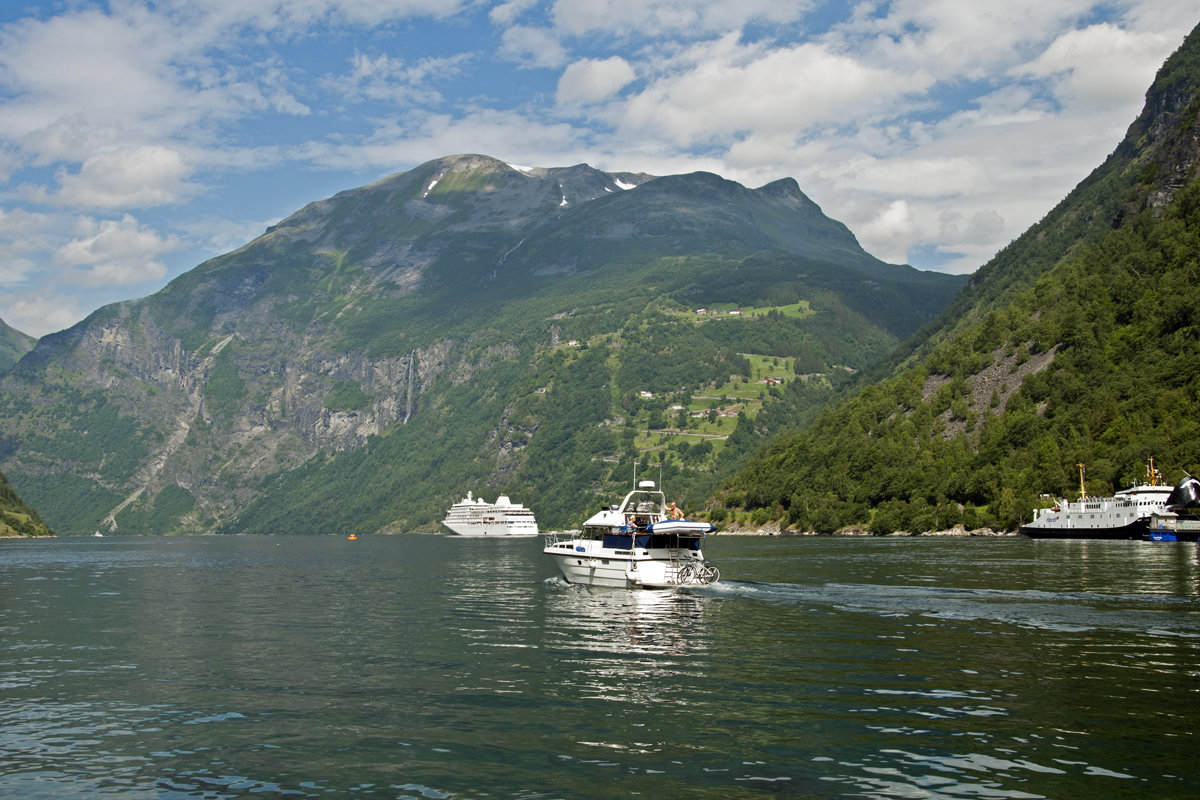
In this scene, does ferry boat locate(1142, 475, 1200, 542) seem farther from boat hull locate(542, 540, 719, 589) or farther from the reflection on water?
the reflection on water

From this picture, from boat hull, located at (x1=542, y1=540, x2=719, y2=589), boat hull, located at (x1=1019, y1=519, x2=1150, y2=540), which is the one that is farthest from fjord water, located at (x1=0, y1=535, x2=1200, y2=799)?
boat hull, located at (x1=1019, y1=519, x2=1150, y2=540)

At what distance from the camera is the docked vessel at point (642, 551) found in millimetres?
77625

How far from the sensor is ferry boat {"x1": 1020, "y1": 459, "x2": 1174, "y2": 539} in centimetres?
14862

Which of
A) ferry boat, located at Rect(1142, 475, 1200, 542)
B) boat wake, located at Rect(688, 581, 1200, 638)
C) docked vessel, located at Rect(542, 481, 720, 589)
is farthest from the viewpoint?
ferry boat, located at Rect(1142, 475, 1200, 542)

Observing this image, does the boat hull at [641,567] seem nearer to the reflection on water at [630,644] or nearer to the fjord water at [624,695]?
the reflection on water at [630,644]

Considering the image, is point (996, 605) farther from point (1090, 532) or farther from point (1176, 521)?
point (1090, 532)

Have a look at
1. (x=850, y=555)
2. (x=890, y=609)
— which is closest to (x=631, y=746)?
(x=890, y=609)

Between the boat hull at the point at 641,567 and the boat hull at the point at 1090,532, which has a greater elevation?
the boat hull at the point at 641,567

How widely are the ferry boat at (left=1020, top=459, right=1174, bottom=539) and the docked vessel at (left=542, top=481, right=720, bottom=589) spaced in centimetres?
10194

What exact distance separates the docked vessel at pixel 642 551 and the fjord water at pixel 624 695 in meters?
4.68

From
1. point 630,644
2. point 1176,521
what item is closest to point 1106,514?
point 1176,521

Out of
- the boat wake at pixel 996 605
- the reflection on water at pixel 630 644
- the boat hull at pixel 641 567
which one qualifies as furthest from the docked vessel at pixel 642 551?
the boat wake at pixel 996 605

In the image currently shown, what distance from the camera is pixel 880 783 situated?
2459 cm

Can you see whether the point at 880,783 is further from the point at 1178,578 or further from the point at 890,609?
the point at 1178,578
